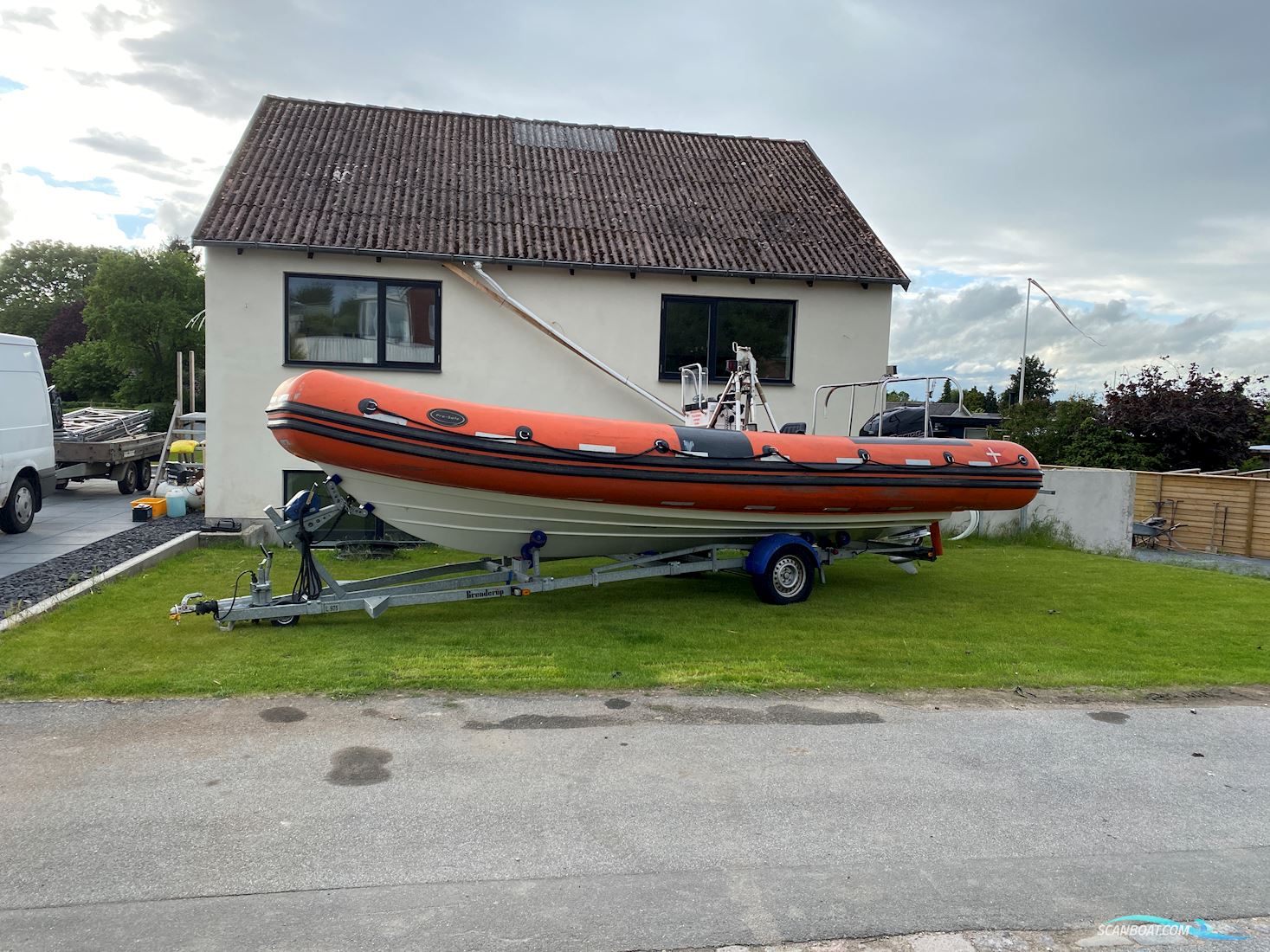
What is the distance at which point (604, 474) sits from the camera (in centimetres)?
737

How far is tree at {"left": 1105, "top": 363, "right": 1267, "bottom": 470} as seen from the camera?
813 inches

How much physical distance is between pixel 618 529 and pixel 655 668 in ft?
6.26

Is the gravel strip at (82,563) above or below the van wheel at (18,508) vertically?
below

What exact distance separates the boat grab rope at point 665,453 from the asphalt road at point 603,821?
2.22 metres

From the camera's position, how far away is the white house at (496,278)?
37.2 feet

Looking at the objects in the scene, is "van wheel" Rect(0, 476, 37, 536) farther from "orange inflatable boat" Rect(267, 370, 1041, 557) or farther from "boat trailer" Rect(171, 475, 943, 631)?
"orange inflatable boat" Rect(267, 370, 1041, 557)

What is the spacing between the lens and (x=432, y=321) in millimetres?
11750

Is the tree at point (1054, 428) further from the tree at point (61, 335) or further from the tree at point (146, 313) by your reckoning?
the tree at point (61, 335)

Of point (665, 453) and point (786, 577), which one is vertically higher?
point (665, 453)

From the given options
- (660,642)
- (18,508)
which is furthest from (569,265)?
(18,508)

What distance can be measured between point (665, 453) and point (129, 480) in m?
13.9

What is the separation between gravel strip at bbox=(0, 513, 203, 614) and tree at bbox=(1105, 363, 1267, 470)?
20398mm

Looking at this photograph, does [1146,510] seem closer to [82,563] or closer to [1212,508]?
[1212,508]

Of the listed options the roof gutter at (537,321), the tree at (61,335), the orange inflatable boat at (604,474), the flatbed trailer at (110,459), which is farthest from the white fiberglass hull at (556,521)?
the tree at (61,335)
